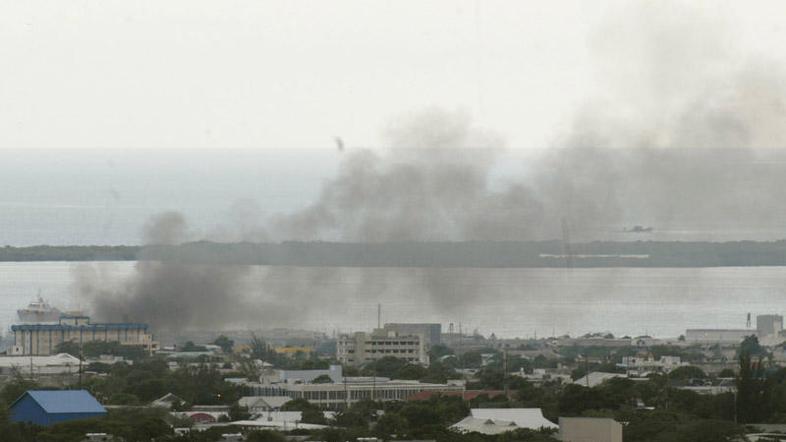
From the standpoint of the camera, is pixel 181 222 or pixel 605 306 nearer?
pixel 181 222

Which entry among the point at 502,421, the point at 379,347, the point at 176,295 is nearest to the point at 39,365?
the point at 379,347

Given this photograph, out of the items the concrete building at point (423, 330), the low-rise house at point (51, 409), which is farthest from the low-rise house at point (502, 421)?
the concrete building at point (423, 330)

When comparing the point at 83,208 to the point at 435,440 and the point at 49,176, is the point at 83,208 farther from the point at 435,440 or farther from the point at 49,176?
the point at 435,440

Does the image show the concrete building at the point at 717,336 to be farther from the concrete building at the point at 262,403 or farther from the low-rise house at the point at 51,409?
the low-rise house at the point at 51,409

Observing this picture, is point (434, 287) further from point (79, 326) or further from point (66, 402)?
point (66, 402)

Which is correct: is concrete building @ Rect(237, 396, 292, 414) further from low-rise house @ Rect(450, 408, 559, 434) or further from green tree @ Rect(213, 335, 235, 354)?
green tree @ Rect(213, 335, 235, 354)

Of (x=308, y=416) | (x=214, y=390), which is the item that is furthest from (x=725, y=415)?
(x=214, y=390)
